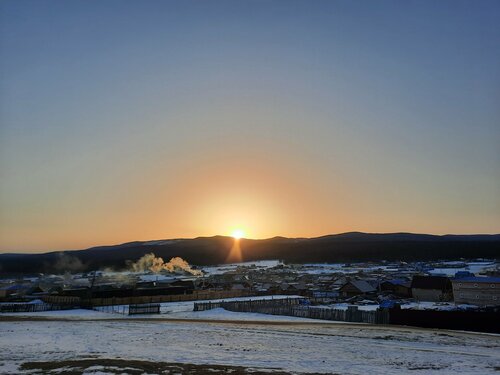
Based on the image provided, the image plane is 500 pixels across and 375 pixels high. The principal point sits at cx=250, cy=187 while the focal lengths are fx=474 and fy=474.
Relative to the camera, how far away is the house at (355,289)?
73.1 metres

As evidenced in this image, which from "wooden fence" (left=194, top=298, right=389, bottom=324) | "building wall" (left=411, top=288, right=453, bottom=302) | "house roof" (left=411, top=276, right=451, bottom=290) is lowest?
"building wall" (left=411, top=288, right=453, bottom=302)

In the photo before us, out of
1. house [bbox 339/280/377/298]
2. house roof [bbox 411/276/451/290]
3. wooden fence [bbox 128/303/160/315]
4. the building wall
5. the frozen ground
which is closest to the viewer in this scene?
the frozen ground

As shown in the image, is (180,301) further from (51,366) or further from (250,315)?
(51,366)

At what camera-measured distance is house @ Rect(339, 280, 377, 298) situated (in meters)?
73.1

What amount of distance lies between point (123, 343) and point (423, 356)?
16.5 meters

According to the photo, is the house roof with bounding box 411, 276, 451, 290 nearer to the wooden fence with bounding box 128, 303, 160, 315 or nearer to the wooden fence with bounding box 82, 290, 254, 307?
the wooden fence with bounding box 82, 290, 254, 307

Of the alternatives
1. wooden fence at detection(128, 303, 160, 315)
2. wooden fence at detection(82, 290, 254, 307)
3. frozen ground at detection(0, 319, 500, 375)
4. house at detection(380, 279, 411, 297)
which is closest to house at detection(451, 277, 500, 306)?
house at detection(380, 279, 411, 297)

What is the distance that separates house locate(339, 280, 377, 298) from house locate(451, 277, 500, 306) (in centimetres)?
1653

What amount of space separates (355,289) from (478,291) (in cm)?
2002

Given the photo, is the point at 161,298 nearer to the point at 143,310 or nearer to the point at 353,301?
the point at 143,310

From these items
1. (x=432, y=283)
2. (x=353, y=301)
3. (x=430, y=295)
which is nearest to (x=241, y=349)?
(x=353, y=301)

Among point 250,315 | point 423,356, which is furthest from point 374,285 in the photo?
point 423,356

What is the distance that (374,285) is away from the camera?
81.2 meters

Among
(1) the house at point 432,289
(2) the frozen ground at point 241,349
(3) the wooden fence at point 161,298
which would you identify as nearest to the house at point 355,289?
(1) the house at point 432,289
